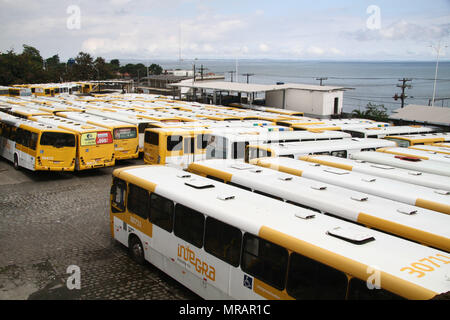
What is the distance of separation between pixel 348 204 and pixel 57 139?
14.6m

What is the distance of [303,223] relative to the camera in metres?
7.09

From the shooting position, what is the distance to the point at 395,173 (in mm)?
11375

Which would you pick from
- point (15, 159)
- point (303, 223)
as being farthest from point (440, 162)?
point (15, 159)

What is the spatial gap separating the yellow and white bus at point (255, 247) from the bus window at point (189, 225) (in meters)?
0.02

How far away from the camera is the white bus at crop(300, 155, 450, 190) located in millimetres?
10538

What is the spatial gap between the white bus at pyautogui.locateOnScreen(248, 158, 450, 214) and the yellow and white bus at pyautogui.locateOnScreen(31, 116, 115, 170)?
10.2 metres

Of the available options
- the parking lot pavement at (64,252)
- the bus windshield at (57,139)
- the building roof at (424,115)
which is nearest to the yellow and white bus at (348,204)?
the parking lot pavement at (64,252)

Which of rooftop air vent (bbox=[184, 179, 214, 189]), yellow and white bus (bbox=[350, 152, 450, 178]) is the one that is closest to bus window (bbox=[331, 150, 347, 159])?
yellow and white bus (bbox=[350, 152, 450, 178])

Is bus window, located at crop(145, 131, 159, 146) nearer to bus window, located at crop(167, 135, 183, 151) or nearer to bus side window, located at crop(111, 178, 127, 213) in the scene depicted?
bus window, located at crop(167, 135, 183, 151)

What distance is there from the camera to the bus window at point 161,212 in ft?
29.5

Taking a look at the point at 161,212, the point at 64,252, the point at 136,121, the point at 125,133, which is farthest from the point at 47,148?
the point at 161,212

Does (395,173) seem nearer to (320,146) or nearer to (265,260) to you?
(320,146)

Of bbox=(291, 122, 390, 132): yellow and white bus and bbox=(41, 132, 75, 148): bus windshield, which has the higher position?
bbox=(291, 122, 390, 132): yellow and white bus

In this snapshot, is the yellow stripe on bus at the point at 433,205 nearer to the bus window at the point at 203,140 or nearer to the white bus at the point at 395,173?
the white bus at the point at 395,173
